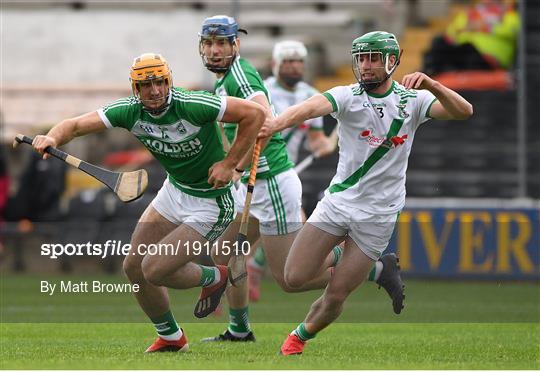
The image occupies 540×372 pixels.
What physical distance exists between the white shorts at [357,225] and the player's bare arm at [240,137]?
2.07 feet

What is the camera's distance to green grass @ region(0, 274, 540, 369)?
9156mm

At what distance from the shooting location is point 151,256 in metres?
9.54

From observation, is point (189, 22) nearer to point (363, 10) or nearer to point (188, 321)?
point (363, 10)

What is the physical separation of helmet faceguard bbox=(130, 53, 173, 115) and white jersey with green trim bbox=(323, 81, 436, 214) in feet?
3.29

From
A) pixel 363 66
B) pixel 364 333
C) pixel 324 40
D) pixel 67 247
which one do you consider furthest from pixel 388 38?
pixel 324 40

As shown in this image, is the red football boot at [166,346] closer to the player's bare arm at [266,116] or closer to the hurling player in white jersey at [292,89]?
the player's bare arm at [266,116]

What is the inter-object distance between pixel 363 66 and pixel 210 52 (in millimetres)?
1505

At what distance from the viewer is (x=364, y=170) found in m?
9.62

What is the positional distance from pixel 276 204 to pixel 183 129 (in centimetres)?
153

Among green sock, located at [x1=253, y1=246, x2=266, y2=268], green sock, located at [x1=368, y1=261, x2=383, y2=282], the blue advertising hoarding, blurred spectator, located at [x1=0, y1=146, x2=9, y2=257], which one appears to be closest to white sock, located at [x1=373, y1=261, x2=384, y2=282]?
green sock, located at [x1=368, y1=261, x2=383, y2=282]

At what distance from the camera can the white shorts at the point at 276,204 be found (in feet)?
35.4

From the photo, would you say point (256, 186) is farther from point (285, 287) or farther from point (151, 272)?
point (151, 272)

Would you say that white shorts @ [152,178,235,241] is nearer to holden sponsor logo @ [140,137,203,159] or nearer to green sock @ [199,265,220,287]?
green sock @ [199,265,220,287]

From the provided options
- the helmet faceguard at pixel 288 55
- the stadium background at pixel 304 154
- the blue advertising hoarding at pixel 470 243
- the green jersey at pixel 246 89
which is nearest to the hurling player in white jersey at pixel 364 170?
the green jersey at pixel 246 89
